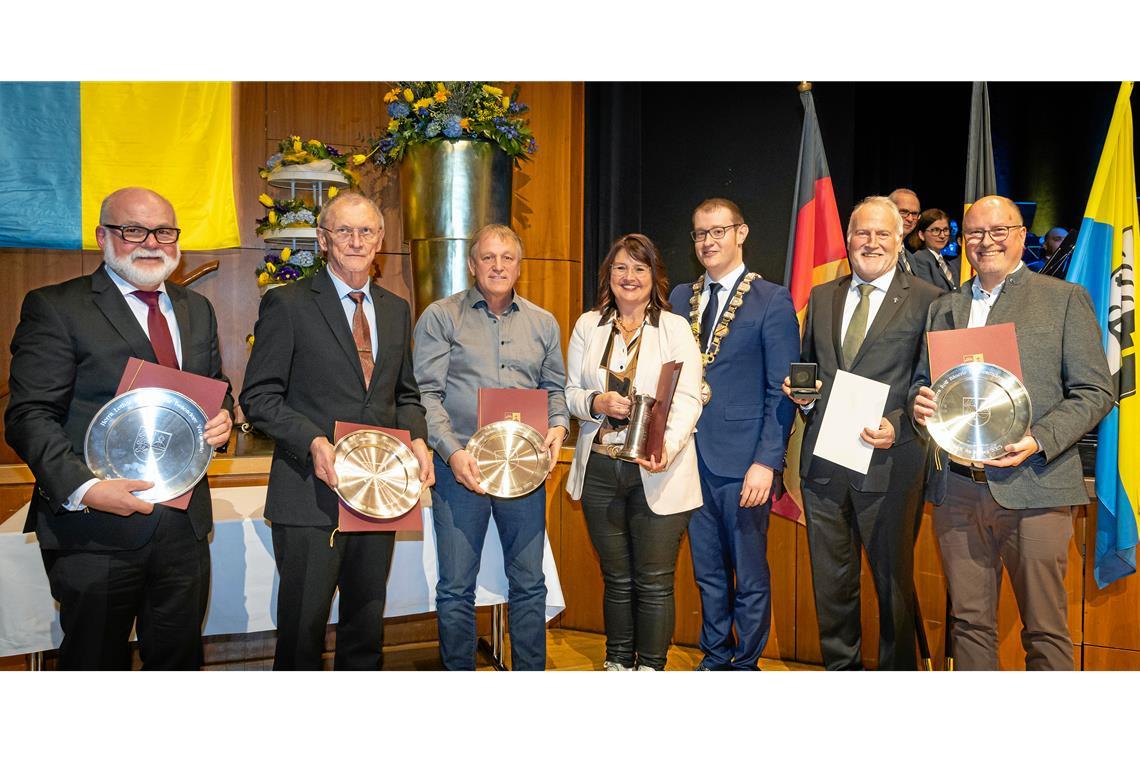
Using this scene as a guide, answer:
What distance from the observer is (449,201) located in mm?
4270

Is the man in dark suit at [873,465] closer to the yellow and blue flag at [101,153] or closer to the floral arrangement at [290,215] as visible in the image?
the floral arrangement at [290,215]

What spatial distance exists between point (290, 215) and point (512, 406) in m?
1.85

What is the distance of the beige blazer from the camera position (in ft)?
10.1

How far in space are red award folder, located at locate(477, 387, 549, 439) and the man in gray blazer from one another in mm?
1257

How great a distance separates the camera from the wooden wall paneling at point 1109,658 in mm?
3328

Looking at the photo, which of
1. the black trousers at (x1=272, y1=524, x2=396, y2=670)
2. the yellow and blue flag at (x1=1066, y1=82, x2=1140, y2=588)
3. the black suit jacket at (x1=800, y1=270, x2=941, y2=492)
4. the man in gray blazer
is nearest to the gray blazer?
the man in gray blazer

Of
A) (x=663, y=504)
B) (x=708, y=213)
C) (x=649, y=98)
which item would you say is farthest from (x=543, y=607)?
(x=649, y=98)

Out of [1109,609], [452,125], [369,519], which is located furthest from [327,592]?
[1109,609]

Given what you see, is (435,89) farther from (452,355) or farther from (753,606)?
(753,606)

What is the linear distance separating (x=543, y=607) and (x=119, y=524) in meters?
1.42

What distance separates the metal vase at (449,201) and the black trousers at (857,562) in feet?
6.85

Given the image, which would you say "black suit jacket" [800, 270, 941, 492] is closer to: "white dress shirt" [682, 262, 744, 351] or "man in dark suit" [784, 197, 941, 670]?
"man in dark suit" [784, 197, 941, 670]

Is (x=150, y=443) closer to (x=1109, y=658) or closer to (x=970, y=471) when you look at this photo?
(x=970, y=471)

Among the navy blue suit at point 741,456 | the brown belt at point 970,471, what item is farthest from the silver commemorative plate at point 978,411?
the navy blue suit at point 741,456
